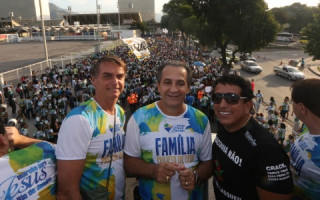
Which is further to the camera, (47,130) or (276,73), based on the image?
(276,73)

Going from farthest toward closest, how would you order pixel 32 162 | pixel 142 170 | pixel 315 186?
pixel 142 170
pixel 315 186
pixel 32 162

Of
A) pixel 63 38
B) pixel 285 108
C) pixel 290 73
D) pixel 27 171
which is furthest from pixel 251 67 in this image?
pixel 63 38

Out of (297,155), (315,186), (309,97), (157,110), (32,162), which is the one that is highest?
(309,97)

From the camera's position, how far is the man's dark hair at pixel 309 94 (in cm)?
226

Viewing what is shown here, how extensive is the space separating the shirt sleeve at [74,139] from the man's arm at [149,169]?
0.49m

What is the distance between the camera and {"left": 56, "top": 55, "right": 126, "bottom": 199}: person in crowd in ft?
6.81

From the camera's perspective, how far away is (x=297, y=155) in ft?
Answer: 7.87

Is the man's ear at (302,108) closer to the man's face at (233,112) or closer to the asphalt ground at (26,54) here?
the man's face at (233,112)

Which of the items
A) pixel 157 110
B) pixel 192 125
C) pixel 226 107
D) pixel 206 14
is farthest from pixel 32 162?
pixel 206 14

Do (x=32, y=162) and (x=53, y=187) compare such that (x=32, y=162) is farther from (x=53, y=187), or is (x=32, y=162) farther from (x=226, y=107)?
(x=226, y=107)

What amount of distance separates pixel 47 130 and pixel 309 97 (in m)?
8.82

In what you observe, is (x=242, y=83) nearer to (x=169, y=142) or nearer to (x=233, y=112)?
(x=233, y=112)

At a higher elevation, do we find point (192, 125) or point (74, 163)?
point (192, 125)

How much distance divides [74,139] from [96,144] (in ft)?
0.78
